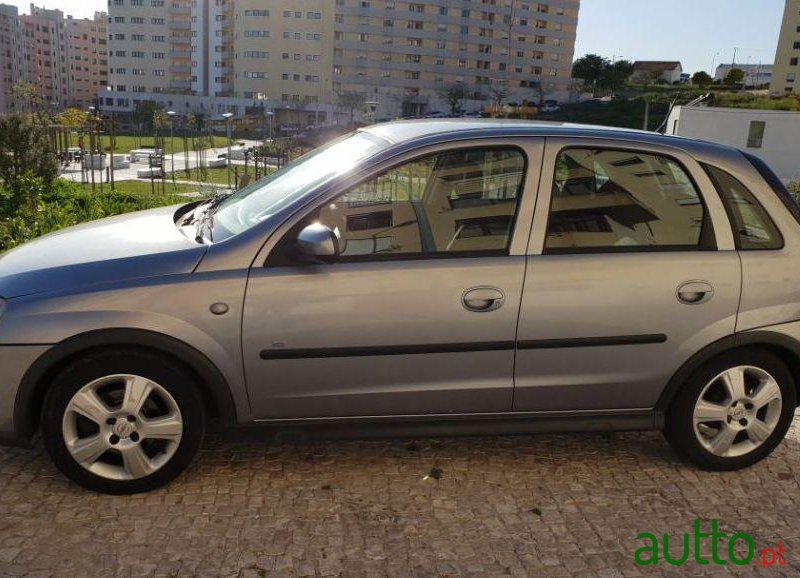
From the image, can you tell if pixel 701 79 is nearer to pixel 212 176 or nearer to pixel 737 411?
pixel 212 176

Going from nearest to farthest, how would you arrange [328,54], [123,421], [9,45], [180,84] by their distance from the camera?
[123,421], [328,54], [180,84], [9,45]

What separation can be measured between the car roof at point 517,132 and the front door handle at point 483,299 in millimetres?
759

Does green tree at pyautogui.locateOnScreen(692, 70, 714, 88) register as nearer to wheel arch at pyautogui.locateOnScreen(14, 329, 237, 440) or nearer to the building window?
the building window

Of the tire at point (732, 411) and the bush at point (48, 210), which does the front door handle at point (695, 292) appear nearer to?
the tire at point (732, 411)

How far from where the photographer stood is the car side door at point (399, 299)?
321 centimetres

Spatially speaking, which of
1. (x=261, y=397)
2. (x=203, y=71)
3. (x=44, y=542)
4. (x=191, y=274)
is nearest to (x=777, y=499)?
(x=261, y=397)

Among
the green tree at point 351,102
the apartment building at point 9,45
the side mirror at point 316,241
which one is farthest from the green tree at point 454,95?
the side mirror at point 316,241

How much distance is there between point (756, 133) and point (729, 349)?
36.8 meters

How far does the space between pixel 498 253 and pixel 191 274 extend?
4.53ft

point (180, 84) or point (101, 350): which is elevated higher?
point (180, 84)

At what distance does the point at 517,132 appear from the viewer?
350 cm

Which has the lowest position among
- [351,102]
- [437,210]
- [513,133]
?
[437,210]

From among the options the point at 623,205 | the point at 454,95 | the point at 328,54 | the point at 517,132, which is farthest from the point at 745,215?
the point at 328,54

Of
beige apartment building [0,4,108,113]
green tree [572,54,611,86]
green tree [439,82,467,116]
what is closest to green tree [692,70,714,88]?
green tree [572,54,611,86]
